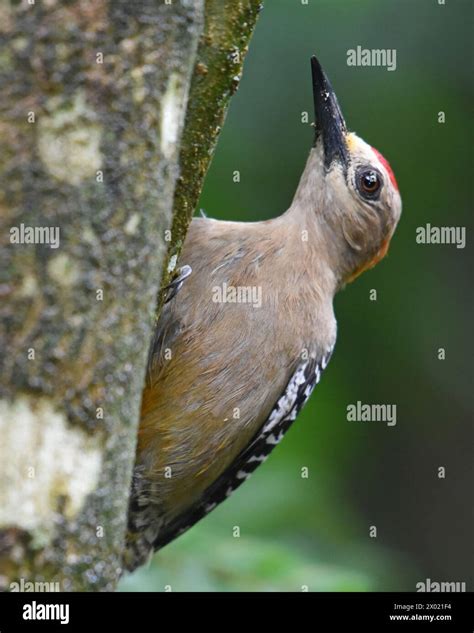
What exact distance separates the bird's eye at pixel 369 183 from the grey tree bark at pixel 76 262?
3.03m

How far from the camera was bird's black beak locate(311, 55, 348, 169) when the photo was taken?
5.05 metres

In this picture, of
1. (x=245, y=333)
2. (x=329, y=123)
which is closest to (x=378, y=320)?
(x=329, y=123)

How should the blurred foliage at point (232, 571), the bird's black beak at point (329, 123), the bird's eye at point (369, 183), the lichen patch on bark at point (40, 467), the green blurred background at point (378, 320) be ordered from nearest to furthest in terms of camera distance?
the lichen patch on bark at point (40, 467) < the blurred foliage at point (232, 571) < the bird's black beak at point (329, 123) < the bird's eye at point (369, 183) < the green blurred background at point (378, 320)

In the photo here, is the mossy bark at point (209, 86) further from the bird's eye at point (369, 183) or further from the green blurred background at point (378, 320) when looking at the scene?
the green blurred background at point (378, 320)

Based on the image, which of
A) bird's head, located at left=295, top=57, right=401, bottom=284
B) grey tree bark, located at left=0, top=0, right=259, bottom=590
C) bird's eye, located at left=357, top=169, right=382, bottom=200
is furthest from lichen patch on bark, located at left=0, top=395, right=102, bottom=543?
bird's eye, located at left=357, top=169, right=382, bottom=200

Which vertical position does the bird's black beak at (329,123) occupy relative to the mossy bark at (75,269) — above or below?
above

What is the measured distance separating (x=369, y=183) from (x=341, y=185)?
166 millimetres

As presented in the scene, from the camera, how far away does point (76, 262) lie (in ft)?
6.58

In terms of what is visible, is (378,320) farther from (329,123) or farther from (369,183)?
(329,123)

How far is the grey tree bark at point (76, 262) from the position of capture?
1.92 metres

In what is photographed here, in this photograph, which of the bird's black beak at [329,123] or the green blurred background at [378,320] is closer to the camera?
the bird's black beak at [329,123]

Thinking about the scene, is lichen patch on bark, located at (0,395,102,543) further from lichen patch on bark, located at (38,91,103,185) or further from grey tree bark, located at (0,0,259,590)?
lichen patch on bark, located at (38,91,103,185)

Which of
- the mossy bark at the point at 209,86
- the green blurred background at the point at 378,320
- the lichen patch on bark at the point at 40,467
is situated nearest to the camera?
the lichen patch on bark at the point at 40,467

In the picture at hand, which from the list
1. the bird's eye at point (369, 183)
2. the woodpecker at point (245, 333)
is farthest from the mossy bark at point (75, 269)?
the bird's eye at point (369, 183)
